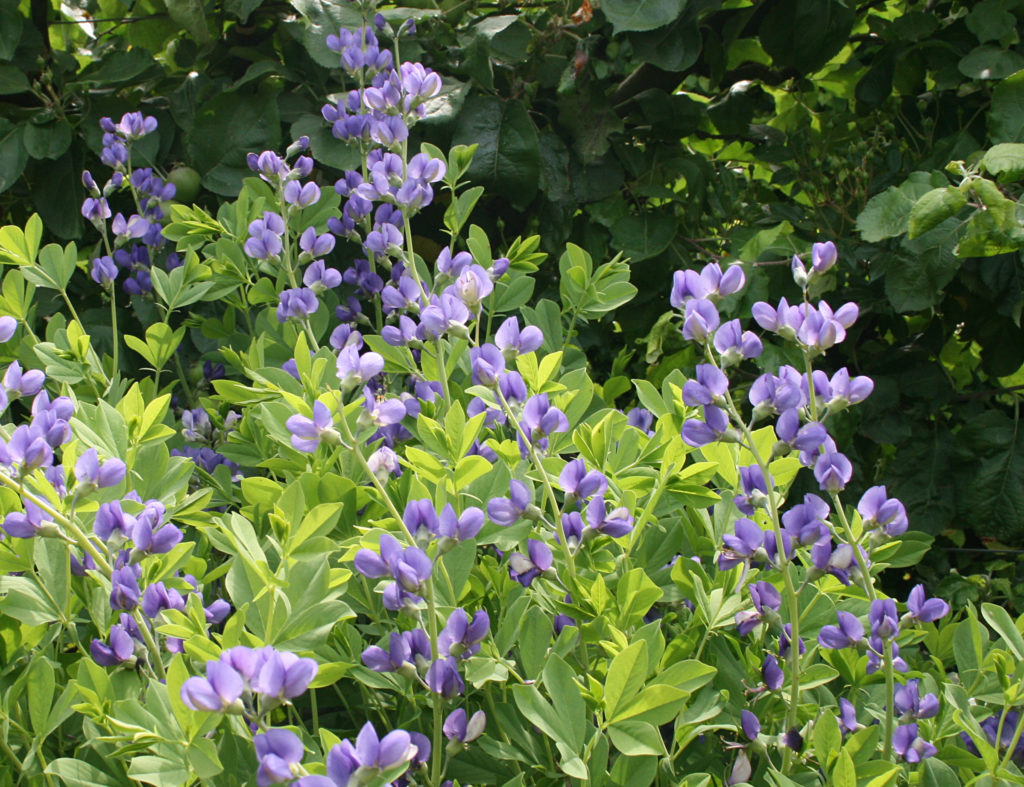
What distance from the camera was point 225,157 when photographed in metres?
2.06

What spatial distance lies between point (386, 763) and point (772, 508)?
1.24 feet

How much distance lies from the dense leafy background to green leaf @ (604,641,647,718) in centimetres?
128

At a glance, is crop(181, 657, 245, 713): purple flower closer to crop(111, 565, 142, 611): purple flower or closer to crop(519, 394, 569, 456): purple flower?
crop(111, 565, 142, 611): purple flower

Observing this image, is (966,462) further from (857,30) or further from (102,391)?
(102,391)

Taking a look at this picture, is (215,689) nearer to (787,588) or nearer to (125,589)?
(125,589)

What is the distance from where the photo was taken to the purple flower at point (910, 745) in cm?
80

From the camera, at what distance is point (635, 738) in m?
0.67

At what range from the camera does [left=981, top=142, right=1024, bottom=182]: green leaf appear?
1631 millimetres

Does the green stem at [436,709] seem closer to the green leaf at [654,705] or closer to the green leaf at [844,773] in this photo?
the green leaf at [654,705]

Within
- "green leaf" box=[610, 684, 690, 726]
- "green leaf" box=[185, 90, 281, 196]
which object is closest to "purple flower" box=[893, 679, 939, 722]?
"green leaf" box=[610, 684, 690, 726]

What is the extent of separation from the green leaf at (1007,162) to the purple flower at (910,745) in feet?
3.95

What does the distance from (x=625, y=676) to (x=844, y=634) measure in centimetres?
24

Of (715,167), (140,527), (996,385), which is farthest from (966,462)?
(140,527)

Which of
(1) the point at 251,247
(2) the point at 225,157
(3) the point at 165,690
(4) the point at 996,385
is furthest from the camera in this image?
(4) the point at 996,385
